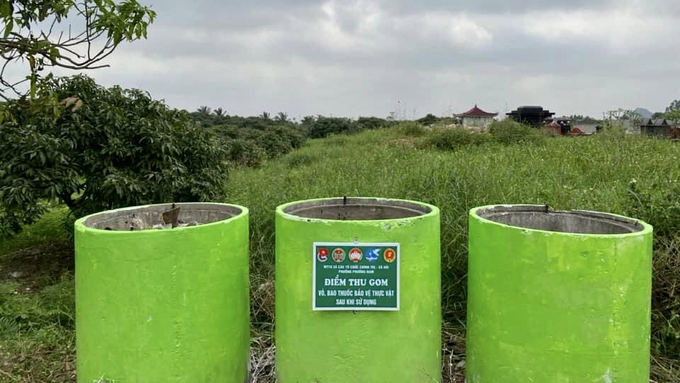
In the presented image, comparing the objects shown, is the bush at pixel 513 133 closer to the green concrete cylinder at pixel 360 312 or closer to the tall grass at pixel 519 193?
the tall grass at pixel 519 193

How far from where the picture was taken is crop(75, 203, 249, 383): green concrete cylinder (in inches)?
78.4

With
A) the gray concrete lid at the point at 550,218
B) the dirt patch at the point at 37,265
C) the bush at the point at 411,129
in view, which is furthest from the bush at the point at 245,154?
the gray concrete lid at the point at 550,218

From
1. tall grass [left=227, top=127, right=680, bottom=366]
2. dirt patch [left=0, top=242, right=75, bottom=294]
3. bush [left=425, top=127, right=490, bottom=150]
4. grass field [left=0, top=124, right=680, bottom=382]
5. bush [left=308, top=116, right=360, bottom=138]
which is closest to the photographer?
grass field [left=0, top=124, right=680, bottom=382]

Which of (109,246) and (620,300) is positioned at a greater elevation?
(109,246)

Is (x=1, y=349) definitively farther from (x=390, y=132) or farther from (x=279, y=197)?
(x=390, y=132)

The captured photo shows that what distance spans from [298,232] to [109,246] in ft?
2.35

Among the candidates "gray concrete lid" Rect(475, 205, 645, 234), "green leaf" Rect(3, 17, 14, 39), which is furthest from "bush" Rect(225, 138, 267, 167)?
"gray concrete lid" Rect(475, 205, 645, 234)

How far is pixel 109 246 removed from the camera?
1989 mm

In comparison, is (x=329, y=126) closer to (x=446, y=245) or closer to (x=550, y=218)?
(x=446, y=245)

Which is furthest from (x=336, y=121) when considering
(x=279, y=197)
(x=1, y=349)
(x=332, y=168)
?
(x=1, y=349)

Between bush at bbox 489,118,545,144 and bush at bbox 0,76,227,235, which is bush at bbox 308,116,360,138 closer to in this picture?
bush at bbox 489,118,545,144

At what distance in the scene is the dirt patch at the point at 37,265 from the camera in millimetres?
4637

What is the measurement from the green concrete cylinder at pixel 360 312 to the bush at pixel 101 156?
105 inches

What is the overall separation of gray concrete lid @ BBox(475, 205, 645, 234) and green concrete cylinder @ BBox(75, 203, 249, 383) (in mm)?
1216
